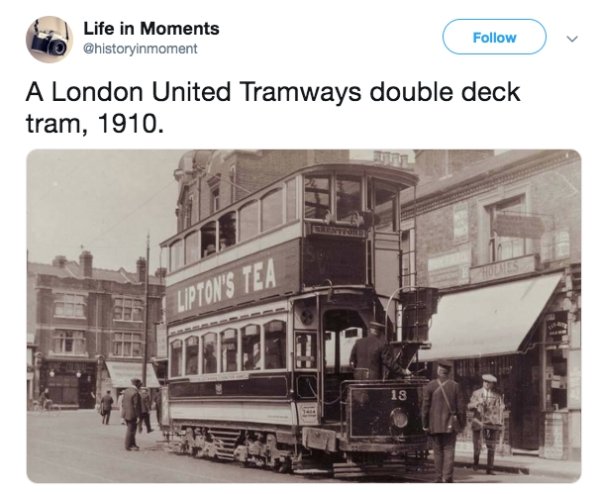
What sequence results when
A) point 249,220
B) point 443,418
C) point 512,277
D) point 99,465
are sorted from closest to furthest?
point 443,418
point 99,465
point 249,220
point 512,277

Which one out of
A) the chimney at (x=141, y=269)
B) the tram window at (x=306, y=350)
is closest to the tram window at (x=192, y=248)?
the chimney at (x=141, y=269)

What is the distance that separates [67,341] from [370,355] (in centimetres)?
335

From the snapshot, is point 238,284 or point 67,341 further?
point 238,284

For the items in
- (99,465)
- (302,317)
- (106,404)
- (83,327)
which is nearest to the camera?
(99,465)

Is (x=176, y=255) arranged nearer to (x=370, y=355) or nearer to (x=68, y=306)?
(x=68, y=306)

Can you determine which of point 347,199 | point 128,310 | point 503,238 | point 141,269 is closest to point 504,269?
point 503,238

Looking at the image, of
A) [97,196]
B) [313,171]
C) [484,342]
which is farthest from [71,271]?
[484,342]

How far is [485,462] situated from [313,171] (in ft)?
12.0

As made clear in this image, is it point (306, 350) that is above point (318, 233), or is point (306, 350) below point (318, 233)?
below

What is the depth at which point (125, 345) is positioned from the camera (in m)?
12.0

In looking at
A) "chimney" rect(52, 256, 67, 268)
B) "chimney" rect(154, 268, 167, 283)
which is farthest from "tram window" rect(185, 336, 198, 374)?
"chimney" rect(52, 256, 67, 268)

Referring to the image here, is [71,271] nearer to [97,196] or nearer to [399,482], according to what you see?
[97,196]

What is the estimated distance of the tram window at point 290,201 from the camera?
37.6 ft
